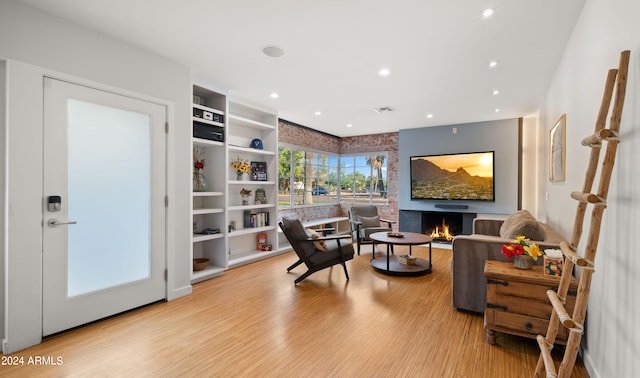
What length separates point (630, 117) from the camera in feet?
4.89

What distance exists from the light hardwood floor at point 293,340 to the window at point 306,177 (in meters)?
3.04

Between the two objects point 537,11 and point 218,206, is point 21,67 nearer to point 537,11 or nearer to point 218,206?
point 218,206

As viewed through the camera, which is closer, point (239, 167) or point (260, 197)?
point (239, 167)

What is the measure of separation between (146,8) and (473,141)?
5982mm

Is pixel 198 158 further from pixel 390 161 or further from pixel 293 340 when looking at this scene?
pixel 390 161

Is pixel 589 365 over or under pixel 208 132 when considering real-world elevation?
under

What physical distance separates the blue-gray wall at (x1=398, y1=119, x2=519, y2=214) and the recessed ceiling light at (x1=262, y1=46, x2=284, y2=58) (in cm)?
444

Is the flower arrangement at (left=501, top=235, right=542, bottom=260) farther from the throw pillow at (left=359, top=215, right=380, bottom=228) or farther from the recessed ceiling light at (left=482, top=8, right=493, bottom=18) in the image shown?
the throw pillow at (left=359, top=215, right=380, bottom=228)

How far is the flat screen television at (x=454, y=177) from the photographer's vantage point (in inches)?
235

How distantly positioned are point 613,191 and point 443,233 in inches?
198

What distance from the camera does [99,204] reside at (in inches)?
112

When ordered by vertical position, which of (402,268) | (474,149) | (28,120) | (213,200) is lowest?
(402,268)

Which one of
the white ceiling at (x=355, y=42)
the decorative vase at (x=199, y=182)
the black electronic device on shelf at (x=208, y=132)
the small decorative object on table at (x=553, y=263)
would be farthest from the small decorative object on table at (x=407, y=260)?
the black electronic device on shelf at (x=208, y=132)

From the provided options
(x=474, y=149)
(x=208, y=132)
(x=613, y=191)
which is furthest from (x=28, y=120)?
(x=474, y=149)
